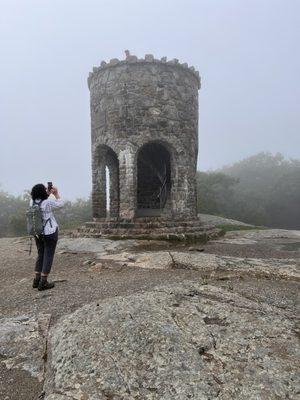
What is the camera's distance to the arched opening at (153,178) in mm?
16031

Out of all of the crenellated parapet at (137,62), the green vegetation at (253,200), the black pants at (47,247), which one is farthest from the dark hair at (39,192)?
the green vegetation at (253,200)

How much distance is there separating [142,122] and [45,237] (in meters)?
6.94

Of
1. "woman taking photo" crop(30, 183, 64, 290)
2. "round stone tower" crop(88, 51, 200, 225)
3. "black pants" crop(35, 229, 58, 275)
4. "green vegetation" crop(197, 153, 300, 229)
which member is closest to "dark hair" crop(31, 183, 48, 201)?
"woman taking photo" crop(30, 183, 64, 290)

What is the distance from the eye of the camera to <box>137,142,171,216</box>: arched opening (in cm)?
1603

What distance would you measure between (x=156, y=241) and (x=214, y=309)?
599cm

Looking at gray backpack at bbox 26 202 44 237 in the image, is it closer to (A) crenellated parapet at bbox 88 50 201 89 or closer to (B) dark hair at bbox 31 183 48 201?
(B) dark hair at bbox 31 183 48 201

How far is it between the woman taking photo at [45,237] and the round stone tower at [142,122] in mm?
5805

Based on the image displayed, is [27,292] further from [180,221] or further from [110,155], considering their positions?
[110,155]

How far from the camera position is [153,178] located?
16.7 metres

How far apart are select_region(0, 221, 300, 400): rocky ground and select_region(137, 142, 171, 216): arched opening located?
29.0 feet

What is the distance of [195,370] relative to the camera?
389 centimetres

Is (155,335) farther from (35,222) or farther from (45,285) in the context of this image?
(35,222)

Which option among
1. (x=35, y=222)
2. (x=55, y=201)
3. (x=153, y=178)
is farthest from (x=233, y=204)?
(x=35, y=222)

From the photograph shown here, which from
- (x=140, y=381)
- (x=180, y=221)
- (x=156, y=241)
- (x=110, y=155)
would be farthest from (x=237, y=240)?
(x=140, y=381)
